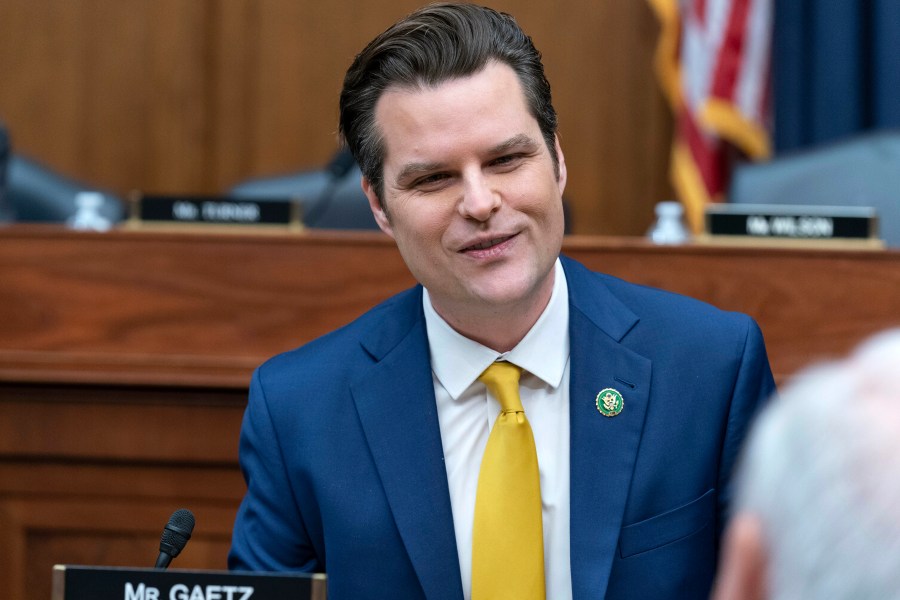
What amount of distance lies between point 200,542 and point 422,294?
33.8 inches

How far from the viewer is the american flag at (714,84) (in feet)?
13.4

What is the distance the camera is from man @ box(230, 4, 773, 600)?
1.61 m

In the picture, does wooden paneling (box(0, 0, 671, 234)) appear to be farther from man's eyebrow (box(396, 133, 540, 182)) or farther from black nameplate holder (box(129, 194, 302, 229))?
man's eyebrow (box(396, 133, 540, 182))

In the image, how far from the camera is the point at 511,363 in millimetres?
1681

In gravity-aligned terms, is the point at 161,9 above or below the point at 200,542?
above

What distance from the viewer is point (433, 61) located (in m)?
1.64

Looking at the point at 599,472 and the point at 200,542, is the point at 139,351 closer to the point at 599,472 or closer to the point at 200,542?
the point at 200,542

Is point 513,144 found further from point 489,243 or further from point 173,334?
point 173,334

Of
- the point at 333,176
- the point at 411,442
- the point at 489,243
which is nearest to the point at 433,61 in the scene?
the point at 489,243

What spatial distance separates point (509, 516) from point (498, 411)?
0.17 metres

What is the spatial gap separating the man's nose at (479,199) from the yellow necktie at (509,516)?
0.25m

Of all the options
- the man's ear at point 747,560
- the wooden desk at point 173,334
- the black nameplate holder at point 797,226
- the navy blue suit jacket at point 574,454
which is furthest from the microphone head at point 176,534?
the black nameplate holder at point 797,226

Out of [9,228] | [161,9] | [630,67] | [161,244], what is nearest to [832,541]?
[161,244]

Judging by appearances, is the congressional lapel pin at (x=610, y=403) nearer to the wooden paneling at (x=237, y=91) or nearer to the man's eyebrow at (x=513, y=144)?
the man's eyebrow at (x=513, y=144)
